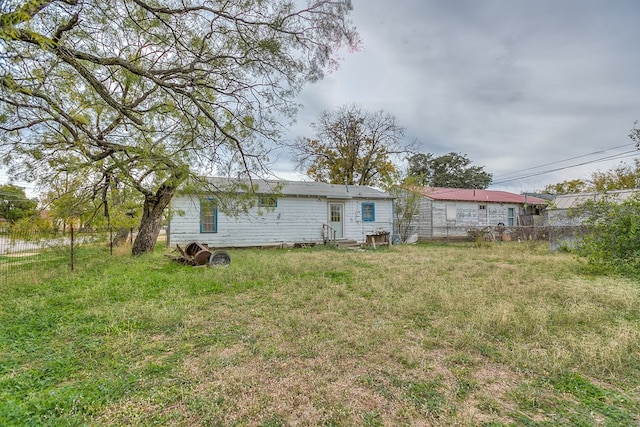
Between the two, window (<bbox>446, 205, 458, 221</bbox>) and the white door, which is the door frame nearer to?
the white door

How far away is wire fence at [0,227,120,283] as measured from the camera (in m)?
6.34

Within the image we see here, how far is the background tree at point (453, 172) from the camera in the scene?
34.4 m

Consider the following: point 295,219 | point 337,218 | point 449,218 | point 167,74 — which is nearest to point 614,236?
point 167,74

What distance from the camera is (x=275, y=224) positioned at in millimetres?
13906

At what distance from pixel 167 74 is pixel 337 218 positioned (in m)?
11.2

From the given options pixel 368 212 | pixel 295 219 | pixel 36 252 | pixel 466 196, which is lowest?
→ pixel 36 252

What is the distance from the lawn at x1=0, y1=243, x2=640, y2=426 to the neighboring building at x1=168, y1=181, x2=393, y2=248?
6758 millimetres

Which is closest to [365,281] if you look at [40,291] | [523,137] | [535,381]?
[535,381]

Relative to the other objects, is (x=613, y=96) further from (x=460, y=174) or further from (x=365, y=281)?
(x=460, y=174)

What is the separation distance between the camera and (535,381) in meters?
2.52

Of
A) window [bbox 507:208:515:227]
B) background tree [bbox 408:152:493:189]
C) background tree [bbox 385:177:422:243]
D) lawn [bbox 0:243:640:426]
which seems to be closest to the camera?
lawn [bbox 0:243:640:426]

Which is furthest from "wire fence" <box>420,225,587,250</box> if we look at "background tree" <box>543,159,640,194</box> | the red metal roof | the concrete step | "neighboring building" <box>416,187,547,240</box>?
"background tree" <box>543,159,640,194</box>

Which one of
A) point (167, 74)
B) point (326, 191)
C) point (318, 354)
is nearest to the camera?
point (318, 354)

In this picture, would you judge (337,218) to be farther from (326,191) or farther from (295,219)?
(295,219)
